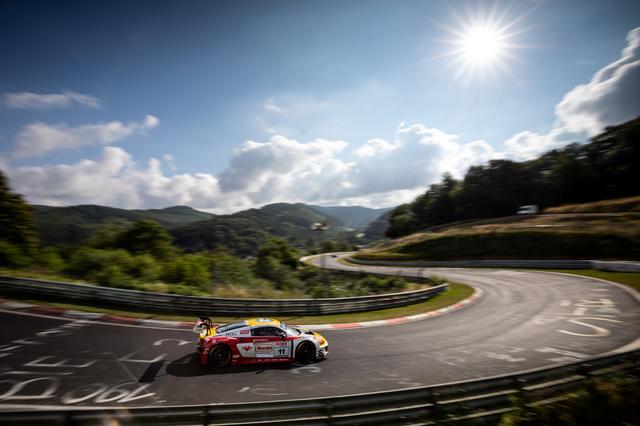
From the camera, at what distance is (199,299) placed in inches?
587

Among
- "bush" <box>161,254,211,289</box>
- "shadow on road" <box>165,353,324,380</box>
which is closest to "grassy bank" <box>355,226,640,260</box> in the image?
"shadow on road" <box>165,353,324,380</box>

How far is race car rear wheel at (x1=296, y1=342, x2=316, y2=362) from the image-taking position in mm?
10328

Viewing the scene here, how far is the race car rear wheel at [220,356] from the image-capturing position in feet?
31.3

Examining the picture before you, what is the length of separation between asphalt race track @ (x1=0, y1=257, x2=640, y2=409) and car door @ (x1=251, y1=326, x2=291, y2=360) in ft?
1.23

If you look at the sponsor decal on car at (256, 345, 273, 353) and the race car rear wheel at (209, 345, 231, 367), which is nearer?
the race car rear wheel at (209, 345, 231, 367)

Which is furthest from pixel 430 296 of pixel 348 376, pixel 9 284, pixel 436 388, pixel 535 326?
pixel 9 284

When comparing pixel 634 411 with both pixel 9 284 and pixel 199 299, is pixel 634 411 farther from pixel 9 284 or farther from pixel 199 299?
pixel 9 284

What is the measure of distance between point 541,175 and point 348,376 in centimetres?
10441

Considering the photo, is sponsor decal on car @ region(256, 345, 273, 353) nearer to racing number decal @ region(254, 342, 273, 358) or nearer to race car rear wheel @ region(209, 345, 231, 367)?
racing number decal @ region(254, 342, 273, 358)

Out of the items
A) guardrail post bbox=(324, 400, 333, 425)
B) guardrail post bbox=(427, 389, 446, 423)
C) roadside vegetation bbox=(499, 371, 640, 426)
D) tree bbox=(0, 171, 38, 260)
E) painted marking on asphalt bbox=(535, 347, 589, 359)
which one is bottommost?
painted marking on asphalt bbox=(535, 347, 589, 359)

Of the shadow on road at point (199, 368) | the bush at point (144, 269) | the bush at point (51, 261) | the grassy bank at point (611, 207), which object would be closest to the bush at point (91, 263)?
the bush at point (144, 269)

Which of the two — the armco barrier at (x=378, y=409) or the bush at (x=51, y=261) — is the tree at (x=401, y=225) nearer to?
the bush at (x=51, y=261)

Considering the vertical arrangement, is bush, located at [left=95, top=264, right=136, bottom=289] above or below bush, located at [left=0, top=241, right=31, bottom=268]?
below

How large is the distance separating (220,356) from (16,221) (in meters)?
25.9
